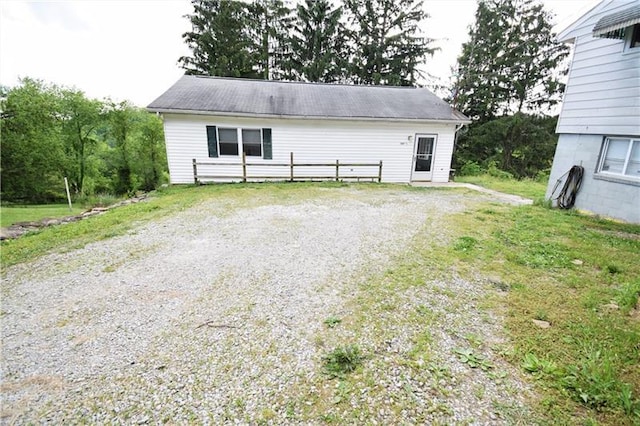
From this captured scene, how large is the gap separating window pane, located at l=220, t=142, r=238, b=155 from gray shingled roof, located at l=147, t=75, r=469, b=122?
3.59 ft

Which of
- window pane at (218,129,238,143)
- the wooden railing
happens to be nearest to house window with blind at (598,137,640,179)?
the wooden railing

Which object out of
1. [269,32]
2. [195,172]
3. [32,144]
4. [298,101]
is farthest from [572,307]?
[269,32]

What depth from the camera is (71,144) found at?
16531mm

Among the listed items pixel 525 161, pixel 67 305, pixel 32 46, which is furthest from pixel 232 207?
pixel 525 161

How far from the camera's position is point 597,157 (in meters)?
5.98

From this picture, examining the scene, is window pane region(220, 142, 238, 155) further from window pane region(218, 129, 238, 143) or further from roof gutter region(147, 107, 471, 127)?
roof gutter region(147, 107, 471, 127)

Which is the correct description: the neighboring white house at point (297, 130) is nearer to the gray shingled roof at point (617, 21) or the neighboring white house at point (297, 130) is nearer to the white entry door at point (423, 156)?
the white entry door at point (423, 156)

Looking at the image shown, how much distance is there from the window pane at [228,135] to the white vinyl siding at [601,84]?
9403mm

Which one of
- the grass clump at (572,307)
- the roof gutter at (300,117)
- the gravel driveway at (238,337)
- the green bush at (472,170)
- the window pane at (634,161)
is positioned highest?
the roof gutter at (300,117)

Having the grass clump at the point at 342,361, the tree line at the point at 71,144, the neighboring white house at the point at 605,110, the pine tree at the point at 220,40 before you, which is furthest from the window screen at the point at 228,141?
the pine tree at the point at 220,40

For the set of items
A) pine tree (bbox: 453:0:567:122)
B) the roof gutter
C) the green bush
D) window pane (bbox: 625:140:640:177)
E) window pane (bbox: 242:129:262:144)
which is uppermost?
pine tree (bbox: 453:0:567:122)

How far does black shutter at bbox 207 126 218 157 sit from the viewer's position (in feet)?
32.4

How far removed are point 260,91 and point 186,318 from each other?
35.9 ft

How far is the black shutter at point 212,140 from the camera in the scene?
9.87 metres
